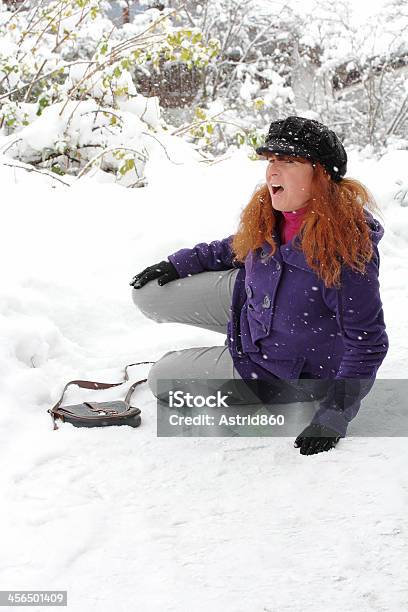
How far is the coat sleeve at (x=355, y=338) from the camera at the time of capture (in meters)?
1.91

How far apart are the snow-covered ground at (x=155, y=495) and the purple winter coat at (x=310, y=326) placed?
0.22 m

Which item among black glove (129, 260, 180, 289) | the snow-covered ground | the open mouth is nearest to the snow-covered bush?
the snow-covered ground

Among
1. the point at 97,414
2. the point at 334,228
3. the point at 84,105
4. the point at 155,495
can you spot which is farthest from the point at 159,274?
the point at 84,105

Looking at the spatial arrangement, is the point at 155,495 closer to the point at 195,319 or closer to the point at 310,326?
the point at 310,326

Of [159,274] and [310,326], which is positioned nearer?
[310,326]

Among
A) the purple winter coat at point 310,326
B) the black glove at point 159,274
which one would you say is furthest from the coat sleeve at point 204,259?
the purple winter coat at point 310,326

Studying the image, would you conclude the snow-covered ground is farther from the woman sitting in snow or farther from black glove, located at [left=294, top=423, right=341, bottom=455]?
the woman sitting in snow

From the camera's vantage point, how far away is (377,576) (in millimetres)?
1401

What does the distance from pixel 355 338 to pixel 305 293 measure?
0.20m

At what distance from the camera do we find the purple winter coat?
192cm

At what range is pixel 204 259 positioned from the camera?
8.24 ft

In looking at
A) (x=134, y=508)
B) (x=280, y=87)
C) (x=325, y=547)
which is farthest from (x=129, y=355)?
(x=280, y=87)

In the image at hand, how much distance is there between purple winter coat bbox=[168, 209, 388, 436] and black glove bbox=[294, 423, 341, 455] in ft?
0.07

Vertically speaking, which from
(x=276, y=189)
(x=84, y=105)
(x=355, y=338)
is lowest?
(x=355, y=338)
